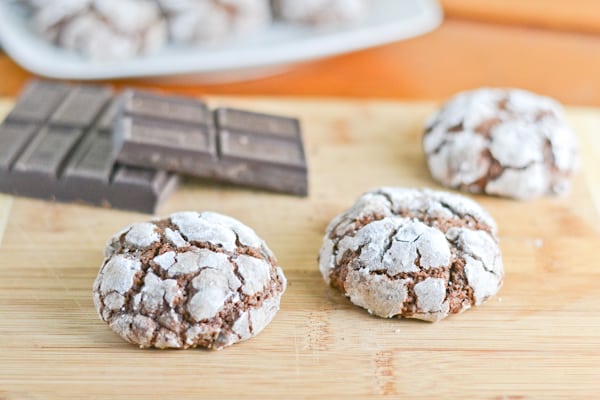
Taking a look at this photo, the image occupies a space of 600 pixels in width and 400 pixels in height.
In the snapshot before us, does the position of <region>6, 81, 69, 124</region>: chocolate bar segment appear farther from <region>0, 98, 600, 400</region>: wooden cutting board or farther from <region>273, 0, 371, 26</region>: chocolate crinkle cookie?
<region>273, 0, 371, 26</region>: chocolate crinkle cookie

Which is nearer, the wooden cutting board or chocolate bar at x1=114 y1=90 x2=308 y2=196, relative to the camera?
the wooden cutting board

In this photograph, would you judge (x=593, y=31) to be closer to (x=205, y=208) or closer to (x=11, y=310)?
(x=205, y=208)

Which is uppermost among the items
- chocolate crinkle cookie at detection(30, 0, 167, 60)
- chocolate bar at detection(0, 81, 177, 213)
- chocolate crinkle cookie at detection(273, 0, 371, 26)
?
chocolate crinkle cookie at detection(273, 0, 371, 26)

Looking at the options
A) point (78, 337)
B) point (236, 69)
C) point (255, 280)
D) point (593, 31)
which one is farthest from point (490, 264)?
point (593, 31)

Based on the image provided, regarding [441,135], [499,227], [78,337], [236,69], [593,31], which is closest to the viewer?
[78,337]

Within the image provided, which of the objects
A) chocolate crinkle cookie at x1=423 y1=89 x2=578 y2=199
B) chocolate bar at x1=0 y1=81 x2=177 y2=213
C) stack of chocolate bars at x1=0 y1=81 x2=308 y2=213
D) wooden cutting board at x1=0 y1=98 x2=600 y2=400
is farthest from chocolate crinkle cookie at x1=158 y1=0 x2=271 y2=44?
chocolate crinkle cookie at x1=423 y1=89 x2=578 y2=199

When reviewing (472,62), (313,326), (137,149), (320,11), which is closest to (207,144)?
(137,149)

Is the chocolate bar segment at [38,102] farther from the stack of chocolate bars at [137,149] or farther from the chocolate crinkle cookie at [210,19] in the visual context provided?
the chocolate crinkle cookie at [210,19]
